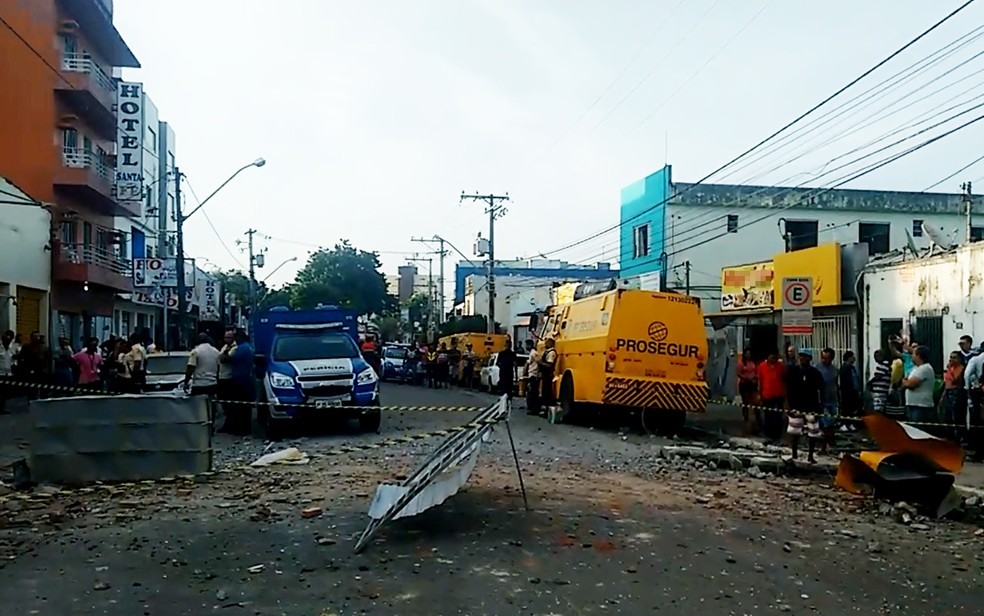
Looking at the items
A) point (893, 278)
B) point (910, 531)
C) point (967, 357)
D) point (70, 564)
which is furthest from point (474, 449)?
point (893, 278)

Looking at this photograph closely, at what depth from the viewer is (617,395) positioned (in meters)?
20.0

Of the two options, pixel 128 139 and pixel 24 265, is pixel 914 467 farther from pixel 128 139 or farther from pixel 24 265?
pixel 128 139

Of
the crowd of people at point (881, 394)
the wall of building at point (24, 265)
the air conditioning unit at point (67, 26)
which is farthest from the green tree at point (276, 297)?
the crowd of people at point (881, 394)

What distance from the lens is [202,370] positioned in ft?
60.6

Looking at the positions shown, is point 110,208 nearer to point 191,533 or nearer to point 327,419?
point 327,419

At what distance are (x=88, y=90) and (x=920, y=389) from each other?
29.0 m

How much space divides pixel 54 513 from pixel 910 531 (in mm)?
8224

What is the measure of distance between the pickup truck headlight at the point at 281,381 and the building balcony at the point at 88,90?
20235 millimetres

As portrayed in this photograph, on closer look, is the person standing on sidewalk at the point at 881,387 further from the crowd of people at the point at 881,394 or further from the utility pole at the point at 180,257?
the utility pole at the point at 180,257

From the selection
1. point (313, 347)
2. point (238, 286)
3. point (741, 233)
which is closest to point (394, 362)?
point (741, 233)

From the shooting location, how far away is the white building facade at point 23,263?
26625 mm

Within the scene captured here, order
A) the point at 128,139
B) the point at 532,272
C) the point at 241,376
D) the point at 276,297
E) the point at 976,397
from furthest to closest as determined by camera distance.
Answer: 1. the point at 532,272
2. the point at 276,297
3. the point at 128,139
4. the point at 241,376
5. the point at 976,397

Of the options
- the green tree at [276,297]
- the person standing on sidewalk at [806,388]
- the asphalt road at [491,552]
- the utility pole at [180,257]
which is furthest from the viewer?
the green tree at [276,297]

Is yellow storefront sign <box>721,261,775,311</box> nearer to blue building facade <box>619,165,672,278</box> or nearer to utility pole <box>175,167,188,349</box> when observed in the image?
blue building facade <box>619,165,672,278</box>
